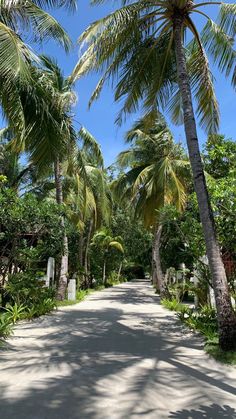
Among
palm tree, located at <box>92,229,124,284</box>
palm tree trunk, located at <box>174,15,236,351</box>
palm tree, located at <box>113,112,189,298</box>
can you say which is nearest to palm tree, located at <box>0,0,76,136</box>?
palm tree trunk, located at <box>174,15,236,351</box>

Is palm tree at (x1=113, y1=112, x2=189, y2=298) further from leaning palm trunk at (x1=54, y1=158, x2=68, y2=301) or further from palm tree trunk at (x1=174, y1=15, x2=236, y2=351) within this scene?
palm tree trunk at (x1=174, y1=15, x2=236, y2=351)

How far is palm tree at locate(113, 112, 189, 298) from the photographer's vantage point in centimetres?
1841

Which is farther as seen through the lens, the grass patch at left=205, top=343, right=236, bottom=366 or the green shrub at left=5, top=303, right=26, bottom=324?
the green shrub at left=5, top=303, right=26, bottom=324

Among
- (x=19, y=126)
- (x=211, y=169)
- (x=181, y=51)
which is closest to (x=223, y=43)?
(x=181, y=51)

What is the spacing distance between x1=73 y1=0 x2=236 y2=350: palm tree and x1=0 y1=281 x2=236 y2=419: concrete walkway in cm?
159

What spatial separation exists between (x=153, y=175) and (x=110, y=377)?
14080mm

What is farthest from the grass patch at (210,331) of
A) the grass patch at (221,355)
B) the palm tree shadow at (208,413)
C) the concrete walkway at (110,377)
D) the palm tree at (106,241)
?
the palm tree at (106,241)

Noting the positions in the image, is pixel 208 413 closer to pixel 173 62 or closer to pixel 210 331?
pixel 210 331

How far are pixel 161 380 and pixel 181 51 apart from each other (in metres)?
6.80

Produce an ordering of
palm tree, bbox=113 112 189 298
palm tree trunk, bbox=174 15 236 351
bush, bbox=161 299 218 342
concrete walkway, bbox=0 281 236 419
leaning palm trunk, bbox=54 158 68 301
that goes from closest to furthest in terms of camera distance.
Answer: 1. concrete walkway, bbox=0 281 236 419
2. palm tree trunk, bbox=174 15 236 351
3. bush, bbox=161 299 218 342
4. leaning palm trunk, bbox=54 158 68 301
5. palm tree, bbox=113 112 189 298

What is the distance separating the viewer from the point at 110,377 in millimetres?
6156

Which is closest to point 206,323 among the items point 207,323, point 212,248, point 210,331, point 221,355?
point 207,323

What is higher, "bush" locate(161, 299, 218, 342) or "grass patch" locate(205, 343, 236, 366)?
"bush" locate(161, 299, 218, 342)

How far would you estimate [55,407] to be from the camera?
477cm
